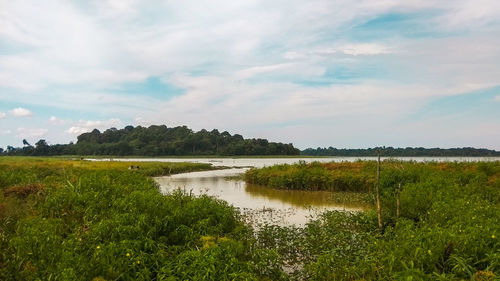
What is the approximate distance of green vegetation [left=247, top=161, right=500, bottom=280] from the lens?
19.7 feet

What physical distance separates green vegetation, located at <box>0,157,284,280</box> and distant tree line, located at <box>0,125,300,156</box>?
9522 cm

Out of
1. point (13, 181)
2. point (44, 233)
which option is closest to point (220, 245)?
point (44, 233)

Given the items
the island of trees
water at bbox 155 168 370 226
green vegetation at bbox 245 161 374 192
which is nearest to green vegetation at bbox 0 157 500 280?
water at bbox 155 168 370 226

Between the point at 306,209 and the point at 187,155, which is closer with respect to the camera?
the point at 306,209

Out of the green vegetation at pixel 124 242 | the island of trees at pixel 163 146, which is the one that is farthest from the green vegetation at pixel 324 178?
the island of trees at pixel 163 146

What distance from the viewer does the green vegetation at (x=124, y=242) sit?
595 centimetres

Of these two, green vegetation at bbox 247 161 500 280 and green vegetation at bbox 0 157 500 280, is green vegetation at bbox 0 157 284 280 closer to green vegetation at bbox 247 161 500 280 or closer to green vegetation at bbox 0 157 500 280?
green vegetation at bbox 0 157 500 280

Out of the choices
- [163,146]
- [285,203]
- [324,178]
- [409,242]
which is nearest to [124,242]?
[409,242]

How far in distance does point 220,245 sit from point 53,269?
282 cm

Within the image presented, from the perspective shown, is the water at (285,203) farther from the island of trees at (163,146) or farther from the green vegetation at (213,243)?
the island of trees at (163,146)

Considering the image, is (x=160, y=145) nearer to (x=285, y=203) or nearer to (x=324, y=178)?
(x=324, y=178)

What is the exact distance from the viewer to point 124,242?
647 cm

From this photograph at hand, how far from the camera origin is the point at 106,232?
23.6 ft

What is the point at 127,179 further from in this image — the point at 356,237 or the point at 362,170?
the point at 362,170
